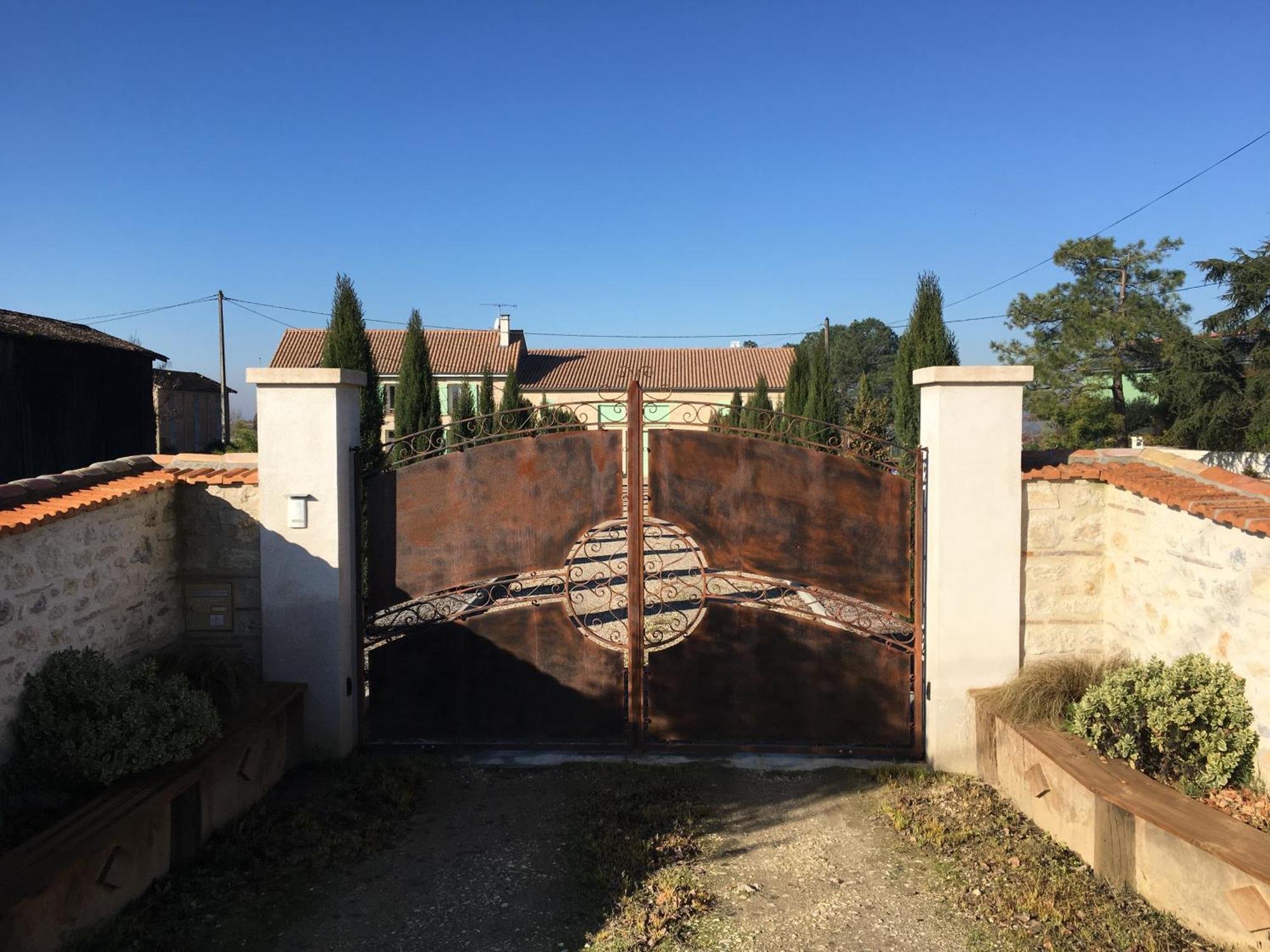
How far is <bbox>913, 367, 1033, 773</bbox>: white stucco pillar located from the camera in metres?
5.04

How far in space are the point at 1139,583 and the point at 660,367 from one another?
1394 inches

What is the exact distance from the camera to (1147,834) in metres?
3.63

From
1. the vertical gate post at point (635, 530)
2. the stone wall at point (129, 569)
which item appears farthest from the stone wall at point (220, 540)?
the vertical gate post at point (635, 530)

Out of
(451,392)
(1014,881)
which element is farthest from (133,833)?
(451,392)

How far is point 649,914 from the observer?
3625 mm

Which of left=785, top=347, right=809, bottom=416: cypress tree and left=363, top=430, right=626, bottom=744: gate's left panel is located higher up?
left=785, top=347, right=809, bottom=416: cypress tree

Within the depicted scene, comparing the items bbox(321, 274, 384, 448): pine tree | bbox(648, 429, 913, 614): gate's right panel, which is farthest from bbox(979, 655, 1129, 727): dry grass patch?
bbox(321, 274, 384, 448): pine tree

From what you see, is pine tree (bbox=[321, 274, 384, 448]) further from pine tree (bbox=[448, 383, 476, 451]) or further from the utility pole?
the utility pole

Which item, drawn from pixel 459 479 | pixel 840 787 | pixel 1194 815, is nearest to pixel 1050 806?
pixel 1194 815

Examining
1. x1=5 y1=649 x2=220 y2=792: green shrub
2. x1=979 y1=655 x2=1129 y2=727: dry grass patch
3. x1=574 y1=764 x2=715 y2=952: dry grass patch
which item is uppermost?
x1=5 y1=649 x2=220 y2=792: green shrub

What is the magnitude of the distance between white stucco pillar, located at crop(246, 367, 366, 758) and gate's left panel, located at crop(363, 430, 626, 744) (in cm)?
26

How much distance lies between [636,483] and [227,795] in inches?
107

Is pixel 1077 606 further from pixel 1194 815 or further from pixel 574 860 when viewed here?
pixel 574 860

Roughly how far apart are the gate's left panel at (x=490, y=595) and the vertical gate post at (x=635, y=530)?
0.12 meters
